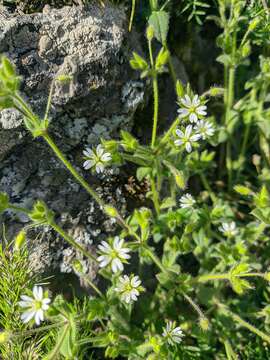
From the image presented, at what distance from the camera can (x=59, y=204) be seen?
6.27 feet

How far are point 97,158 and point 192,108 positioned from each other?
0.38 meters

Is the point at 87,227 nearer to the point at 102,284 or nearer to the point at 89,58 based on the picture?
the point at 102,284

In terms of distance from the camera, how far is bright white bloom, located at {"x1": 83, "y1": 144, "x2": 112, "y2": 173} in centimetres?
166

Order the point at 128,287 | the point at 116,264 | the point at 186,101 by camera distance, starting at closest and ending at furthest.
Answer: the point at 116,264, the point at 128,287, the point at 186,101

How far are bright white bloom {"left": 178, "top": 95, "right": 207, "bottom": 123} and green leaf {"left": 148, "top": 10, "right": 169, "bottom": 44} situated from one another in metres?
0.27

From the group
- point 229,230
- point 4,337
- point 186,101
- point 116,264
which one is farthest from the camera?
point 229,230

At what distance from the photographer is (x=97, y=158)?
1.68 m

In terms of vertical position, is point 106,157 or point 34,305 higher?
point 106,157

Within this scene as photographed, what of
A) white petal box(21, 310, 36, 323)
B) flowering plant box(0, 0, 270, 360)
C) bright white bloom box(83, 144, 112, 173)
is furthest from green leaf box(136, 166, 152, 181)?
white petal box(21, 310, 36, 323)

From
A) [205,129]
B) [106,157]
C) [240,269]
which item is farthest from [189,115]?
[240,269]

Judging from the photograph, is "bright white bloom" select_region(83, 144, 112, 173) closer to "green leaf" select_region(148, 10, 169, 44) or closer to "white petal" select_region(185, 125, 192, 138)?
"white petal" select_region(185, 125, 192, 138)

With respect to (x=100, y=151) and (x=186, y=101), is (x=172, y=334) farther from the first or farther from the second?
(x=186, y=101)

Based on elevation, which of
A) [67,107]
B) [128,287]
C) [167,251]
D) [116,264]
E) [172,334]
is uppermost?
[67,107]

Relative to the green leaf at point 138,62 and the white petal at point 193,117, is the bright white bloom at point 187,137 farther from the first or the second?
the green leaf at point 138,62
